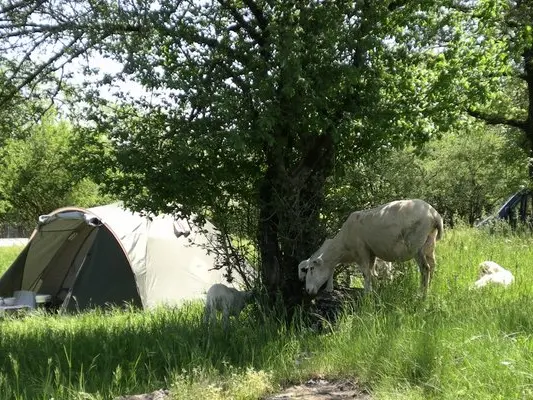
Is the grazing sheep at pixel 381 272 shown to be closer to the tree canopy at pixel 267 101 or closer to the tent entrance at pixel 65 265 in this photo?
the tree canopy at pixel 267 101

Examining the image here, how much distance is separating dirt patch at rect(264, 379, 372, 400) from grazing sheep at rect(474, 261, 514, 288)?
349 centimetres

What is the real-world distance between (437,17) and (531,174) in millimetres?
13099

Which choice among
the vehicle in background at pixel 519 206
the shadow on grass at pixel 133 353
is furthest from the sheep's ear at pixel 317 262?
the vehicle in background at pixel 519 206

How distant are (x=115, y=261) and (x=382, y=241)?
19.0ft

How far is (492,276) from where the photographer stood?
328 inches

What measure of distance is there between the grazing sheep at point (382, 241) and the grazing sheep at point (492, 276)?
1.13 m

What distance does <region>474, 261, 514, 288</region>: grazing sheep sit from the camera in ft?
26.4

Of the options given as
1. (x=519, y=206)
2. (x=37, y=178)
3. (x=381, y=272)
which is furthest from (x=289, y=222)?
(x=37, y=178)

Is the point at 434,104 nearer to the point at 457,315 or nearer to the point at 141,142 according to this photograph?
the point at 457,315

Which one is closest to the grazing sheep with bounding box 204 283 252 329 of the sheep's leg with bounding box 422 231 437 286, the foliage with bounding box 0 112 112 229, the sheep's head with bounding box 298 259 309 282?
the sheep's head with bounding box 298 259 309 282

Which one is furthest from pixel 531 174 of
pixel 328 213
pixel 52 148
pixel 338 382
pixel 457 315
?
pixel 52 148

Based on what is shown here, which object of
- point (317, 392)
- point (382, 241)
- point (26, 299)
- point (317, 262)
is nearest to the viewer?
point (317, 392)

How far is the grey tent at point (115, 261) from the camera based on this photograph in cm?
1123

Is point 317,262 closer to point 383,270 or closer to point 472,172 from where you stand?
point 383,270
